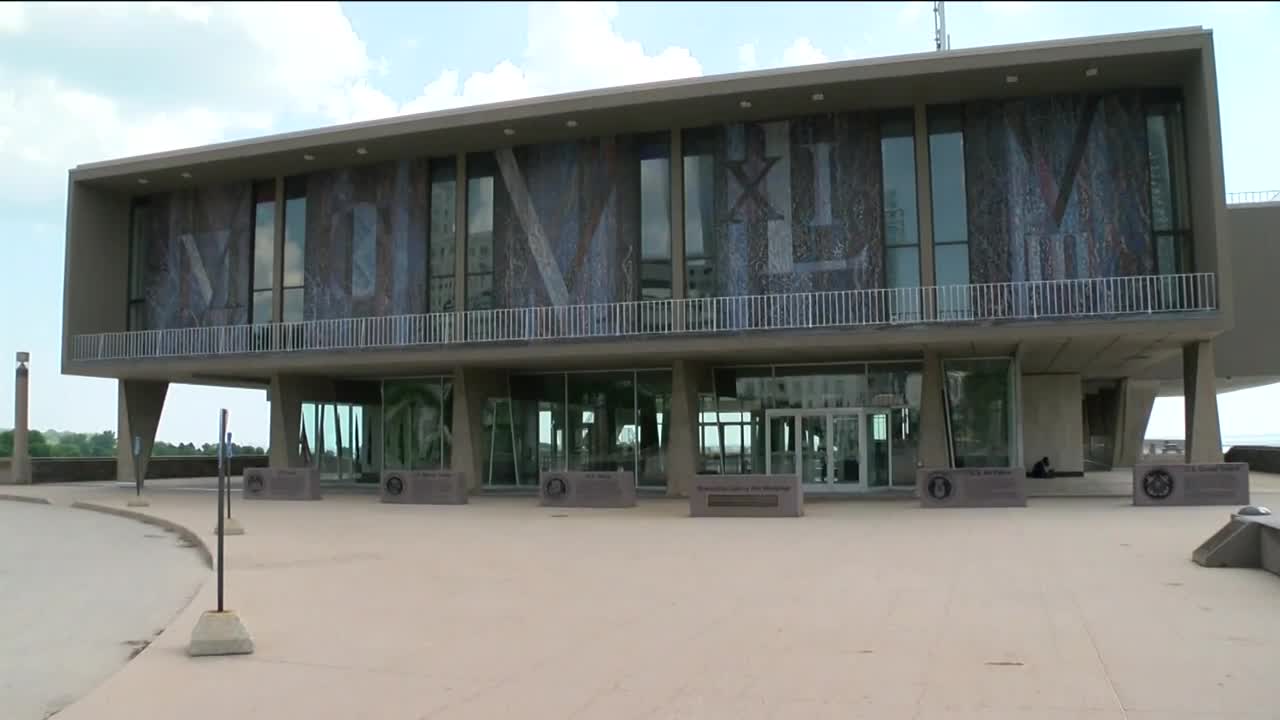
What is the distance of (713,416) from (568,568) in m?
16.0

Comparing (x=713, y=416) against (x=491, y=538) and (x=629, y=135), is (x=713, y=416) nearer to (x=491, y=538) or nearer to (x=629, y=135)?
(x=629, y=135)

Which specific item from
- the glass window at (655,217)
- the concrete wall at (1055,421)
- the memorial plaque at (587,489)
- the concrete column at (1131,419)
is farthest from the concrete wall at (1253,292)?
the memorial plaque at (587,489)

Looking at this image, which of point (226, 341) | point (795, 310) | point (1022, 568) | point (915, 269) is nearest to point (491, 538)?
point (1022, 568)

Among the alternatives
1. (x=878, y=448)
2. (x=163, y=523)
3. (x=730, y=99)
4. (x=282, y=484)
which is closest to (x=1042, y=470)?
(x=878, y=448)

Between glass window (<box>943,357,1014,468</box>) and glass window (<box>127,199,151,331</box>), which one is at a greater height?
glass window (<box>127,199,151,331</box>)

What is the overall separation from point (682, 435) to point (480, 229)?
8015 mm

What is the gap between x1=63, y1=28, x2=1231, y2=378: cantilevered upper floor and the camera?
23266 millimetres

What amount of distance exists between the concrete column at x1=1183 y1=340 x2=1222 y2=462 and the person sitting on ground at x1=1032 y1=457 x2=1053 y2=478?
11.5 metres

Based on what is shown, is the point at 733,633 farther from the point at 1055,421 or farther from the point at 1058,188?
the point at 1055,421

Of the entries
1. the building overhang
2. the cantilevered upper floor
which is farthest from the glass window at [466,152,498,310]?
the building overhang

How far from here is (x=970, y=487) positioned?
21.5 metres

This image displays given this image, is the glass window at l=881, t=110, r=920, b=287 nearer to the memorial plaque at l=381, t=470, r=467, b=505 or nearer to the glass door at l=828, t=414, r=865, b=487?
the glass door at l=828, t=414, r=865, b=487

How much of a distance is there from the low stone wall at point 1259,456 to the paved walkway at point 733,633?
1088 inches

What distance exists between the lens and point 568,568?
12.2 metres
